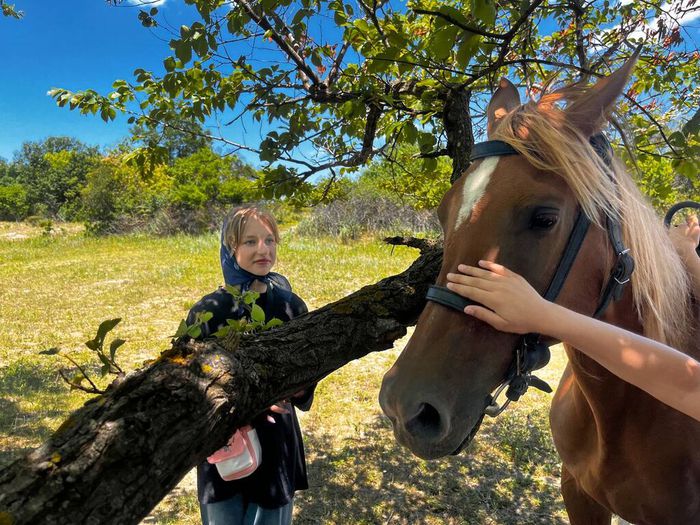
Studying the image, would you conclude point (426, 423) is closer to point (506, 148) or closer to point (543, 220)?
point (543, 220)

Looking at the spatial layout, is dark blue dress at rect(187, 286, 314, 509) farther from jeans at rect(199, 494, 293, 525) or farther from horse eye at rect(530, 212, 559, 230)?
horse eye at rect(530, 212, 559, 230)

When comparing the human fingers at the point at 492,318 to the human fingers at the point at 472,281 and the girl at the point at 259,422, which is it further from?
the girl at the point at 259,422

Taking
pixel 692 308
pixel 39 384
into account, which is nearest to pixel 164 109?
pixel 692 308

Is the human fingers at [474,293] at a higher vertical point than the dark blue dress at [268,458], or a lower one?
higher

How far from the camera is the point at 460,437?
124cm

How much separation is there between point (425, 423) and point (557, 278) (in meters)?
0.58

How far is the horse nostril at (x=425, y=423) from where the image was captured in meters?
1.21

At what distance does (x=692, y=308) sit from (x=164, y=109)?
356 cm

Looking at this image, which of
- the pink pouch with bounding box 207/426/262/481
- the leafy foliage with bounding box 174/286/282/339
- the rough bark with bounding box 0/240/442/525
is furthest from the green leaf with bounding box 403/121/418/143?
the pink pouch with bounding box 207/426/262/481

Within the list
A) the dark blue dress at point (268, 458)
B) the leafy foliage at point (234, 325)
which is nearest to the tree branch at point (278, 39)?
the dark blue dress at point (268, 458)

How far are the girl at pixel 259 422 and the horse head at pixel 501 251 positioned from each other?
1005 mm

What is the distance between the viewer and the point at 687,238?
72.7 inches

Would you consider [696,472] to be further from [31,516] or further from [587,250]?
[31,516]

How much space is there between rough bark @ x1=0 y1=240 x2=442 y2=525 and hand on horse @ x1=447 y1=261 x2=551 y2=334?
65 cm
